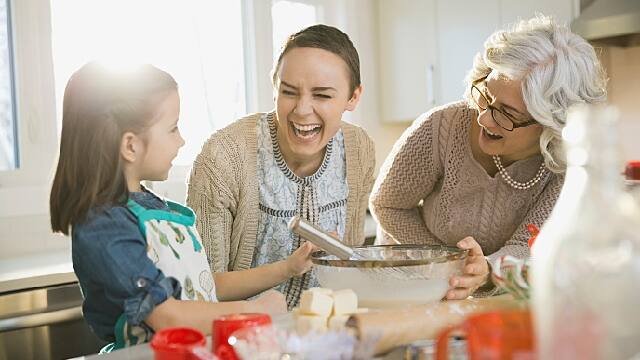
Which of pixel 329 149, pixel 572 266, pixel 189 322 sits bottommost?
pixel 189 322

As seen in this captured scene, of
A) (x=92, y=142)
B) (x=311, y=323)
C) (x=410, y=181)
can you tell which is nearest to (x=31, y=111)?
(x=410, y=181)

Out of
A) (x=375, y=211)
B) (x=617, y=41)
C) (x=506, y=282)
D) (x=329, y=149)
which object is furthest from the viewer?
(x=617, y=41)

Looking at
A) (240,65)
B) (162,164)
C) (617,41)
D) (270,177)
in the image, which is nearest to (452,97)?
(617,41)

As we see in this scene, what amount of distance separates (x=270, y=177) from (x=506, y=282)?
813 mm

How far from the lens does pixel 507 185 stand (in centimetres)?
182

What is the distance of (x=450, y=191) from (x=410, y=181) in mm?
104

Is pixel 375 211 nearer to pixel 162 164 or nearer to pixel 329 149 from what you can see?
pixel 329 149

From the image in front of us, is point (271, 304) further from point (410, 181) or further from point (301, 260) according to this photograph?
point (410, 181)

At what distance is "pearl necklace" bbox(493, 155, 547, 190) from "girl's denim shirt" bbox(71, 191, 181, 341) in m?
0.94

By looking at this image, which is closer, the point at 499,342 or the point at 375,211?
the point at 499,342

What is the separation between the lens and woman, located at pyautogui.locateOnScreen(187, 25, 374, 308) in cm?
160

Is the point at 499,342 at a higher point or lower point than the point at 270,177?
lower

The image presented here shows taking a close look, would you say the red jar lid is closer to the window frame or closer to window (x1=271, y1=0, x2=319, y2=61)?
the window frame

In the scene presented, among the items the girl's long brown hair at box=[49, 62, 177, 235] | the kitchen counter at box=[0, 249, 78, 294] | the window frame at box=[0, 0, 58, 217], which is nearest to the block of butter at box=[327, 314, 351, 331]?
the girl's long brown hair at box=[49, 62, 177, 235]
